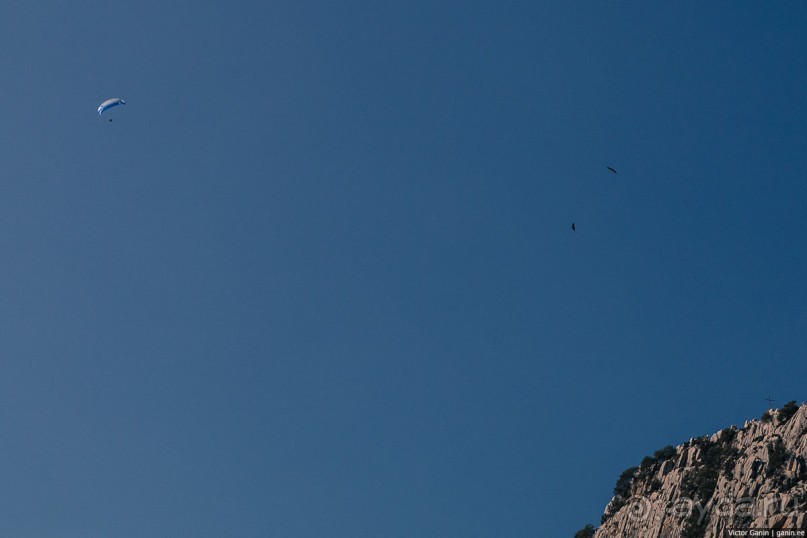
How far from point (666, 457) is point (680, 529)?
18.3 metres

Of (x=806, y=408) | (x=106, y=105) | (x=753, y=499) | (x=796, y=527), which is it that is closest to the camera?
(x=796, y=527)

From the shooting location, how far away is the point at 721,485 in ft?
383

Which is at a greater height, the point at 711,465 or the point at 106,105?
the point at 106,105

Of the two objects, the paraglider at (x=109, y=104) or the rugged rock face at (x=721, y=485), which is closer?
the rugged rock face at (x=721, y=485)

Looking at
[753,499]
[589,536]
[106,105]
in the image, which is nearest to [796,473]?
[753,499]

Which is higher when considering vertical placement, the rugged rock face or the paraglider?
the paraglider

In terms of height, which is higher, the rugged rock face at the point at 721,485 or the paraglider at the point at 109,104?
the paraglider at the point at 109,104

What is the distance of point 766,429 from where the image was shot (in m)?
122

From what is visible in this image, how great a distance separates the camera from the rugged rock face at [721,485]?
10895 centimetres

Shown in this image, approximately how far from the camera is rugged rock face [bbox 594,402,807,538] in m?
109

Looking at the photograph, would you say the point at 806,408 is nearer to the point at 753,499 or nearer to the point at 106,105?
the point at 753,499

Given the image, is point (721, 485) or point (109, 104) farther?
point (109, 104)

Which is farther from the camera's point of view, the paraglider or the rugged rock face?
the paraglider

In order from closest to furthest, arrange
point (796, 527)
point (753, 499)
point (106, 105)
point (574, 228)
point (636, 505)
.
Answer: point (796, 527) → point (753, 499) → point (636, 505) → point (574, 228) → point (106, 105)
